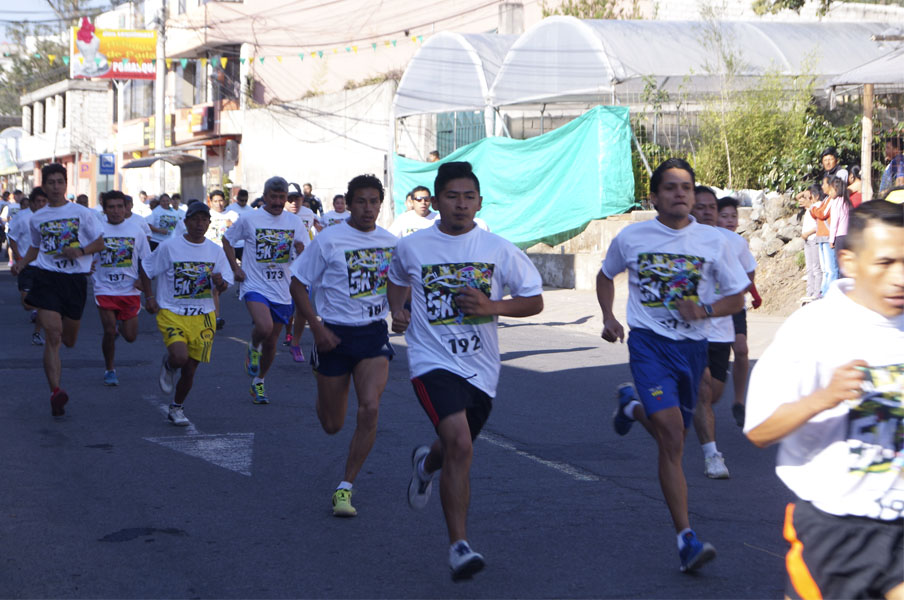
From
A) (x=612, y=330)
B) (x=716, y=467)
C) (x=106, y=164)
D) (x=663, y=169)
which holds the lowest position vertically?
(x=716, y=467)

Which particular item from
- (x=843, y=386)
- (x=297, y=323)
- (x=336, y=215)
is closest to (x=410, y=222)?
(x=297, y=323)

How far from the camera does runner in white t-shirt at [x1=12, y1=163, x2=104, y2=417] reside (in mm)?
9227

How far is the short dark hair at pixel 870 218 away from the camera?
3.11 metres

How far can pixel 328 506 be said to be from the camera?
621cm

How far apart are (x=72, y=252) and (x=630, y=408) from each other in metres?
Result: 5.43

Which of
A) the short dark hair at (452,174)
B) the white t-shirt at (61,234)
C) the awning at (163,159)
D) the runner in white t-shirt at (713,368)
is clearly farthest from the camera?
the awning at (163,159)

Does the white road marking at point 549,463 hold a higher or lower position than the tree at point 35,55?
lower

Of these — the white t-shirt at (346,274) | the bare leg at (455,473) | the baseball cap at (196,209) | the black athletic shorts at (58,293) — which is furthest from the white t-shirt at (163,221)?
the bare leg at (455,473)

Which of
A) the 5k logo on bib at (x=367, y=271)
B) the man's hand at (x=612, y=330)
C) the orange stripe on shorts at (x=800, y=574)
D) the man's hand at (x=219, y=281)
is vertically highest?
the 5k logo on bib at (x=367, y=271)

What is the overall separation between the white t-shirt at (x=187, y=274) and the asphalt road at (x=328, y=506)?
89cm

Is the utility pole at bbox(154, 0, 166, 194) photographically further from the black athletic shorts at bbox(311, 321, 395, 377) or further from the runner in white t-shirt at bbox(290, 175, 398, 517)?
the black athletic shorts at bbox(311, 321, 395, 377)

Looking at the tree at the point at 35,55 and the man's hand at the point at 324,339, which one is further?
the tree at the point at 35,55

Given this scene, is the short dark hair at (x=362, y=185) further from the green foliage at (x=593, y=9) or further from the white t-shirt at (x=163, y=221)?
the green foliage at (x=593, y=9)

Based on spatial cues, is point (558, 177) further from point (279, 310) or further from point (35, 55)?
point (35, 55)
